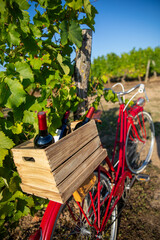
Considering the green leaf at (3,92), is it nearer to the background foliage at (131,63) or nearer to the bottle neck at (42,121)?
the bottle neck at (42,121)

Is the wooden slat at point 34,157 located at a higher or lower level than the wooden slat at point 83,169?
higher

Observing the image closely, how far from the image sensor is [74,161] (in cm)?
106

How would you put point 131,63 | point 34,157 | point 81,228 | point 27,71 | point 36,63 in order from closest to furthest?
point 34,157 < point 27,71 < point 36,63 < point 81,228 < point 131,63

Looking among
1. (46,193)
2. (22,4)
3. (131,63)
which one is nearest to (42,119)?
(46,193)

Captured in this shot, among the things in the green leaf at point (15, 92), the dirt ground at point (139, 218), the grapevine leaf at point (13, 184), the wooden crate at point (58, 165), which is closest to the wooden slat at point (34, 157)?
the wooden crate at point (58, 165)

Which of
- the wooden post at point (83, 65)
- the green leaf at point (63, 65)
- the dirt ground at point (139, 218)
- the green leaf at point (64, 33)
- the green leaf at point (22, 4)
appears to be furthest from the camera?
the dirt ground at point (139, 218)

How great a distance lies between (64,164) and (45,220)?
1.74ft

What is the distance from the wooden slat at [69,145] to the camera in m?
0.88

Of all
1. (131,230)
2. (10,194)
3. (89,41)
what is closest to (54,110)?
(10,194)

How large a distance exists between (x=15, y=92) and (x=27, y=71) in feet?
0.64

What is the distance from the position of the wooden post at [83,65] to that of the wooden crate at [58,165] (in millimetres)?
847

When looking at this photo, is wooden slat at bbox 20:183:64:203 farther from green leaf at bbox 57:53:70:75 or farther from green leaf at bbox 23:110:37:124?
green leaf at bbox 57:53:70:75

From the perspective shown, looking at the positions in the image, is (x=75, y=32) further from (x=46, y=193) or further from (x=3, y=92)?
(x=46, y=193)

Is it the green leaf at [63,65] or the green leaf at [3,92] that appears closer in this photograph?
the green leaf at [3,92]
